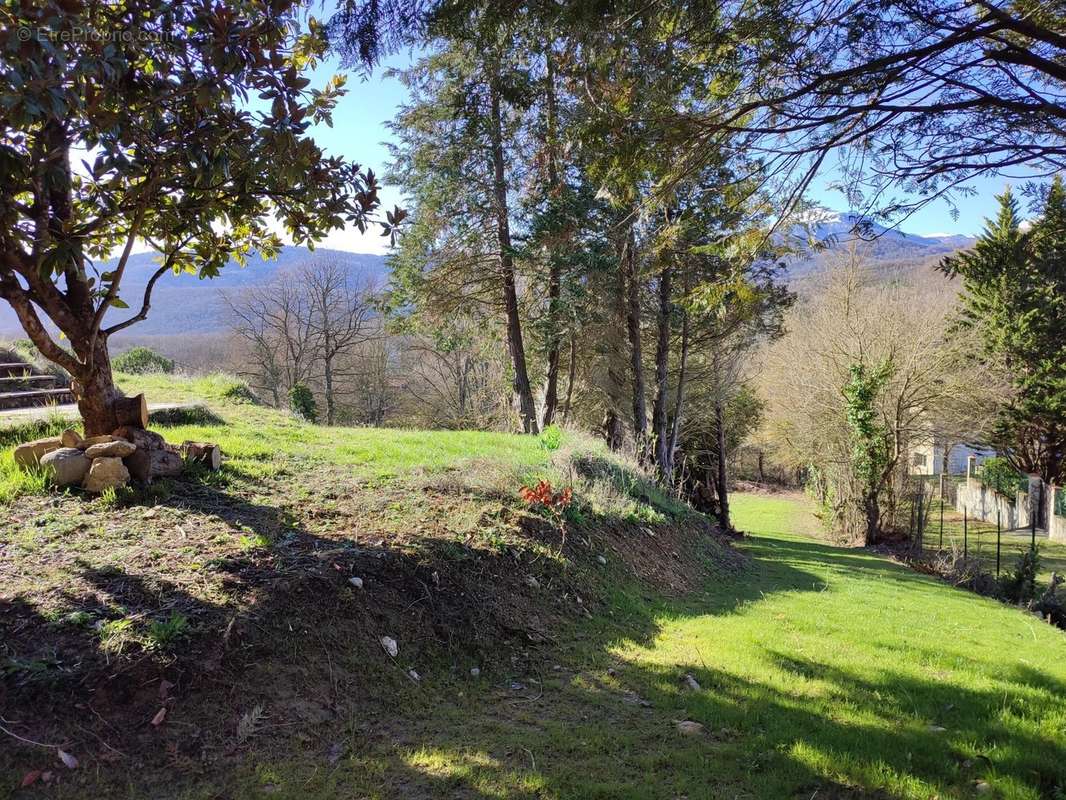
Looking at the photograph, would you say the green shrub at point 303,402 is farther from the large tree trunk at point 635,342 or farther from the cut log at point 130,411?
the cut log at point 130,411

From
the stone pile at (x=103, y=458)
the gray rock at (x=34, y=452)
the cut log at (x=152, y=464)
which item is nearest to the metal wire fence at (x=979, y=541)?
the cut log at (x=152, y=464)

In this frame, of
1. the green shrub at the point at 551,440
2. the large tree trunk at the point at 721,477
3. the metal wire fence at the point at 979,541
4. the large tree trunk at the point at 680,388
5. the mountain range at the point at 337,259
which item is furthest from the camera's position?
the large tree trunk at the point at 721,477

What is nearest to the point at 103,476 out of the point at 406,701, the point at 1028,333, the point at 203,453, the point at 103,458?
the point at 103,458

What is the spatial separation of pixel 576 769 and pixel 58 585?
115 inches

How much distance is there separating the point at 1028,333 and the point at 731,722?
88.2ft

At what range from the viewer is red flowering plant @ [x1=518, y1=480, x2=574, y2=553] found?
6.14 metres

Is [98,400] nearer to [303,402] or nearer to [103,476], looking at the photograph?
[103,476]

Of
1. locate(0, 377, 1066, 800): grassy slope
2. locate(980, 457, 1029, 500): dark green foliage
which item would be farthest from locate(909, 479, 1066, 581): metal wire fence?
locate(0, 377, 1066, 800): grassy slope

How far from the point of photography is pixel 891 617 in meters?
6.63

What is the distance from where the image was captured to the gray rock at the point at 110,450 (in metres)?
4.61

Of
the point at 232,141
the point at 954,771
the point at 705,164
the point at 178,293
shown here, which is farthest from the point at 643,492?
the point at 178,293

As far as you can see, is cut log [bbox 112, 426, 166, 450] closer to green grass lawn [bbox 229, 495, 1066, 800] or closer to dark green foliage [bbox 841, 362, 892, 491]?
green grass lawn [bbox 229, 495, 1066, 800]

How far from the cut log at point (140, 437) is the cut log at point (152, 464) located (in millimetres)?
60

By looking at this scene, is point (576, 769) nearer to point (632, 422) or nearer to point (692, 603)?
point (692, 603)
